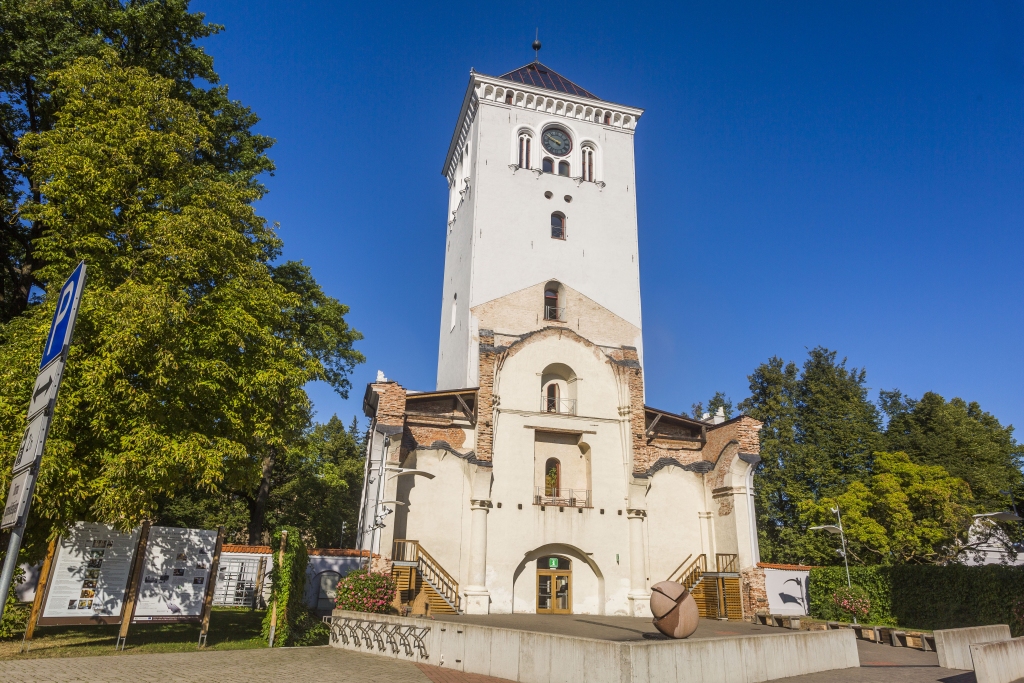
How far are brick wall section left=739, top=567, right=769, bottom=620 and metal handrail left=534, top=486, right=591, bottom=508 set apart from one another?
20.6 ft

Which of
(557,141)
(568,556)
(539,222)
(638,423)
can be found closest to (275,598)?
(568,556)

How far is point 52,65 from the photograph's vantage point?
1736 centimetres

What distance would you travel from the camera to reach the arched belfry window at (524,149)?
1270 inches

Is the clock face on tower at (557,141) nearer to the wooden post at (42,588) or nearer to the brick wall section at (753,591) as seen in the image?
the brick wall section at (753,591)

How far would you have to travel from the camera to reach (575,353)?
87.1ft

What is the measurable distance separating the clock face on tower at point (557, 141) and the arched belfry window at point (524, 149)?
0.85 meters

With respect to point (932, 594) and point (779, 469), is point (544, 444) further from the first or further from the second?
point (779, 469)

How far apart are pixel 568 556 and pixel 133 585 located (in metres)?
14.7

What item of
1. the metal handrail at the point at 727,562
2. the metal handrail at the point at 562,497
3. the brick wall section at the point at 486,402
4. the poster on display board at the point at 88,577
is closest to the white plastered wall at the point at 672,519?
the metal handrail at the point at 727,562

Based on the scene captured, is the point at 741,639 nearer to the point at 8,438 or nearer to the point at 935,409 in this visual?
the point at 8,438

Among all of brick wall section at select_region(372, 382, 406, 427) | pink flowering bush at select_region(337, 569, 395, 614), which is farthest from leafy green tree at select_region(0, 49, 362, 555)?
brick wall section at select_region(372, 382, 406, 427)

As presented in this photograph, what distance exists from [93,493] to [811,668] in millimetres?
14536

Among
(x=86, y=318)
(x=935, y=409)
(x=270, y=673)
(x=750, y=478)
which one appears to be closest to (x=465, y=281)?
(x=750, y=478)

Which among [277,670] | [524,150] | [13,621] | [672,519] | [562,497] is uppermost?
[524,150]
